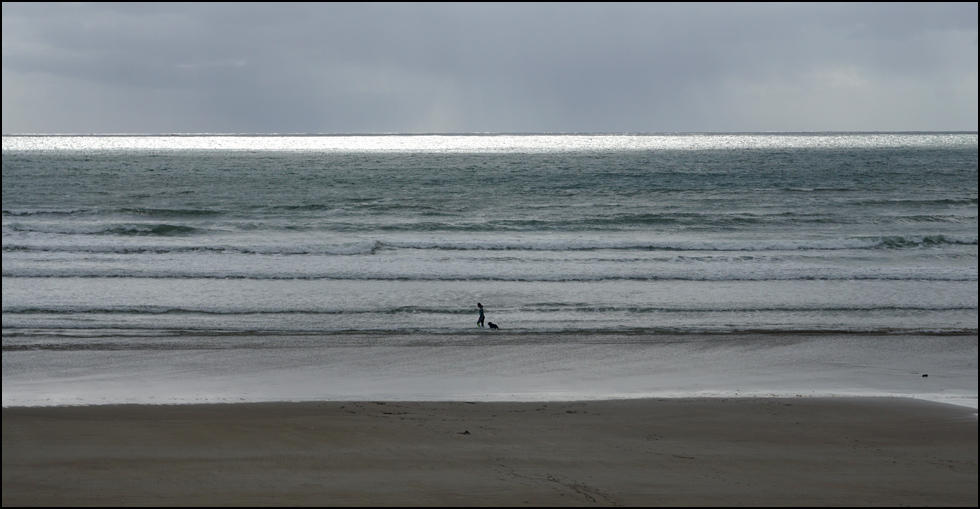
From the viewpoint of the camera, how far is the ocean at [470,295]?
1206 centimetres

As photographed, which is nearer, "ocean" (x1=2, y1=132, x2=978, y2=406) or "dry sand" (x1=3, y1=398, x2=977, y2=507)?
"dry sand" (x1=3, y1=398, x2=977, y2=507)

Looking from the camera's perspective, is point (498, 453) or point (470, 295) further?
point (470, 295)

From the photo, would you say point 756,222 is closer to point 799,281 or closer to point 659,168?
point 799,281

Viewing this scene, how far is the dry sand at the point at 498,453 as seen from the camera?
6.79 metres

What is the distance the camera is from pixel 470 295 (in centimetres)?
1880

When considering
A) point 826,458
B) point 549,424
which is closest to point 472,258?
point 549,424

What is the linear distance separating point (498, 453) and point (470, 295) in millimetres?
10863

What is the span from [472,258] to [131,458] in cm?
1704

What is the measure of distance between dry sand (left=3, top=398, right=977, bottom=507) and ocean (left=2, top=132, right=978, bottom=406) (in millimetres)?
1166

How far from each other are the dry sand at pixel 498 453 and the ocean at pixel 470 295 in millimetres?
1166

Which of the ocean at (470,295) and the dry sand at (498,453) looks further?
the ocean at (470,295)

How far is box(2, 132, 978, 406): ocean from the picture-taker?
12062 millimetres

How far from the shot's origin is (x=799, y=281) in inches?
803

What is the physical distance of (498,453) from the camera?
8008 mm
